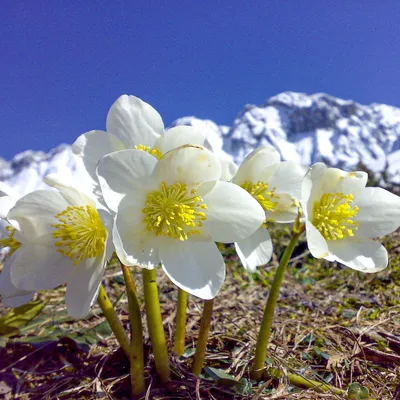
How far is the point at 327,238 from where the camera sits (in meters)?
1.05

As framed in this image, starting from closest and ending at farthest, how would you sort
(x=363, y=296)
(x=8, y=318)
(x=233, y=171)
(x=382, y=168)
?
(x=233, y=171) → (x=8, y=318) → (x=363, y=296) → (x=382, y=168)

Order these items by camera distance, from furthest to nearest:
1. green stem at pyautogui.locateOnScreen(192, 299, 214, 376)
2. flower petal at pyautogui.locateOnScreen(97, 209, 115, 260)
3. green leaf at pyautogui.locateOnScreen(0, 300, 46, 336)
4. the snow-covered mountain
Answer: the snow-covered mountain → green leaf at pyautogui.locateOnScreen(0, 300, 46, 336) → green stem at pyautogui.locateOnScreen(192, 299, 214, 376) → flower petal at pyautogui.locateOnScreen(97, 209, 115, 260)

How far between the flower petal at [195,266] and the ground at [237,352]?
1.00 ft

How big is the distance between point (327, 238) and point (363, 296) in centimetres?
121

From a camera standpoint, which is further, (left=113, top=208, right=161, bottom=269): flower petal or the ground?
the ground

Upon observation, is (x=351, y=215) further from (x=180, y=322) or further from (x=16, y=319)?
(x=16, y=319)

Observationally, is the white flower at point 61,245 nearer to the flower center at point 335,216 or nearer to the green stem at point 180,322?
the green stem at point 180,322

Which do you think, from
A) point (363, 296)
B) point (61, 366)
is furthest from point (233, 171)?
point (363, 296)

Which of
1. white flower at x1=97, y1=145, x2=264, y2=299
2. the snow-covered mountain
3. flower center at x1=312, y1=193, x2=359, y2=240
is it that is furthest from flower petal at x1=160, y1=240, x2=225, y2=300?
the snow-covered mountain

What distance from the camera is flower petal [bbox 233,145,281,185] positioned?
3.46ft

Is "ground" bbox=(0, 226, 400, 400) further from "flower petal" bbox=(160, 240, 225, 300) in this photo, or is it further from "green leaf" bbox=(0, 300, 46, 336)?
"flower petal" bbox=(160, 240, 225, 300)

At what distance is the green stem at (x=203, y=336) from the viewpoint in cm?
103

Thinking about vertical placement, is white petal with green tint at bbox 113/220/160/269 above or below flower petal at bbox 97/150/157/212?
below

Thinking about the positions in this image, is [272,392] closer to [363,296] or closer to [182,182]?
[182,182]
